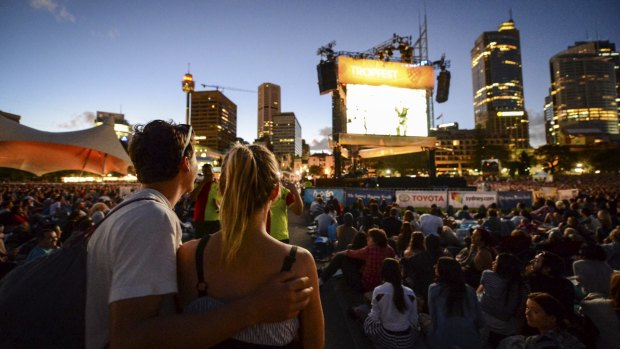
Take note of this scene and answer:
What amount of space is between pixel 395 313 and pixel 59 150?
10.6 meters

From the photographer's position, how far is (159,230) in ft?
3.64

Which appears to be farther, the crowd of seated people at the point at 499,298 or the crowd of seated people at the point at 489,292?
the crowd of seated people at the point at 489,292

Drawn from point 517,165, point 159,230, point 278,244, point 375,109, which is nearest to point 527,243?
point 278,244

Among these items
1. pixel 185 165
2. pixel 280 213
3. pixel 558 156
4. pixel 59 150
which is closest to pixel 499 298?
pixel 280 213

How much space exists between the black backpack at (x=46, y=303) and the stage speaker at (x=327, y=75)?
26.2 meters

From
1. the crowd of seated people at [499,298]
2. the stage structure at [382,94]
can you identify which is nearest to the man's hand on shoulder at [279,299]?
the crowd of seated people at [499,298]

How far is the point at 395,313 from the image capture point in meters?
3.57

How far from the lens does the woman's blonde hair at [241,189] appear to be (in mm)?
1233

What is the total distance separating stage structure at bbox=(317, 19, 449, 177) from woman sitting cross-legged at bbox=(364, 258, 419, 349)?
22058 mm

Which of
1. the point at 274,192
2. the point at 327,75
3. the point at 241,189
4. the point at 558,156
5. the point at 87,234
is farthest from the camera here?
the point at 558,156

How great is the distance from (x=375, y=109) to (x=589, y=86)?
250 m

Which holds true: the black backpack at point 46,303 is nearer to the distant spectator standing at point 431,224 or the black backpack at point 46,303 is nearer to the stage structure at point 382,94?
the distant spectator standing at point 431,224

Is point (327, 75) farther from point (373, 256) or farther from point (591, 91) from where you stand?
point (591, 91)

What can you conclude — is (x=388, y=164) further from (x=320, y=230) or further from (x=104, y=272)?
(x=104, y=272)
